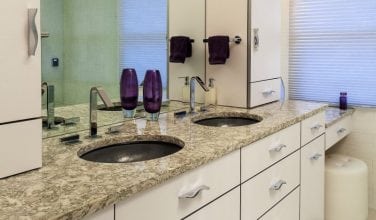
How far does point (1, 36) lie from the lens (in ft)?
3.44

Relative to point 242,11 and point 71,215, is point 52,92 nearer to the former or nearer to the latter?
point 71,215

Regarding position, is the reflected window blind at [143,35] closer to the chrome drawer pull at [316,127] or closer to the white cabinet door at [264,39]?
the white cabinet door at [264,39]

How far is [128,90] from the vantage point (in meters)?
1.91

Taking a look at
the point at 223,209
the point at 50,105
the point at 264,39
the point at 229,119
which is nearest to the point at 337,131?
the point at 264,39

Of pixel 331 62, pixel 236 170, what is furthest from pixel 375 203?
pixel 236 170

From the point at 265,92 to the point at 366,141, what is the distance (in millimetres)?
1065

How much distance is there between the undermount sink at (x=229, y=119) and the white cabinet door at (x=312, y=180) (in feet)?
1.14

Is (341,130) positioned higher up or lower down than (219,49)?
lower down

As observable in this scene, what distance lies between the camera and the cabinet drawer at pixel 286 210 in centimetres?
194

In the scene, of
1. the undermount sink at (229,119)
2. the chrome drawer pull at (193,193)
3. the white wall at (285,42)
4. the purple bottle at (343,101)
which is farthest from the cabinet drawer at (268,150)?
the white wall at (285,42)

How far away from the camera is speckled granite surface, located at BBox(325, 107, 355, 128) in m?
2.72

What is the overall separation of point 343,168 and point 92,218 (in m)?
2.27

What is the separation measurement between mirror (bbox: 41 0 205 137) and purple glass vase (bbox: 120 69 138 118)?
0.15 feet

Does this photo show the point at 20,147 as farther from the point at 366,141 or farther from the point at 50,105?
the point at 366,141
